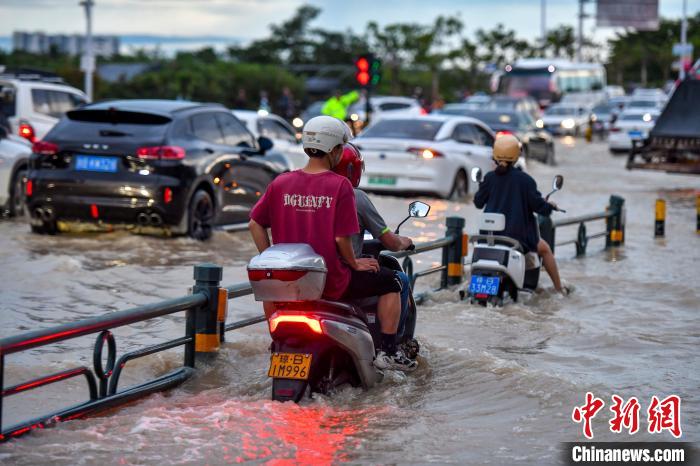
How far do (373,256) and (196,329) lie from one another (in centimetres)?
115

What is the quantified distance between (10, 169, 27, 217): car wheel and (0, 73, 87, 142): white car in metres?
3.99

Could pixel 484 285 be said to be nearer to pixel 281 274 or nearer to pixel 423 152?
pixel 281 274

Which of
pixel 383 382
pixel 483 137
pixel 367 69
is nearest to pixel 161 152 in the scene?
pixel 383 382

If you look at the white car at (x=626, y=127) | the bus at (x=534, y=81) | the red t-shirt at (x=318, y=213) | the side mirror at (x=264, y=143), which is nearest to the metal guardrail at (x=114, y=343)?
the red t-shirt at (x=318, y=213)

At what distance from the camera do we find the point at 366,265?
22.9 feet

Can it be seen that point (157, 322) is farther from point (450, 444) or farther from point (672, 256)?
point (672, 256)

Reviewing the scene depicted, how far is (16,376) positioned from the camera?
25.5ft

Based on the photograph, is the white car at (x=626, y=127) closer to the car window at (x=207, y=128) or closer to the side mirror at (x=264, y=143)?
the side mirror at (x=264, y=143)

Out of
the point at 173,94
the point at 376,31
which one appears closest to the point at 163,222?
the point at 173,94

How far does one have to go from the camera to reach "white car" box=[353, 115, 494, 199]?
19.4m

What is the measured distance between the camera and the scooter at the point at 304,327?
21.3 feet

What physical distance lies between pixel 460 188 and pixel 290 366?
1399 centimetres

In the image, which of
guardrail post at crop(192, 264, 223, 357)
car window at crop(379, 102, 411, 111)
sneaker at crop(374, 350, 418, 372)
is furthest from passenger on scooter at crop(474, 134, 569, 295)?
car window at crop(379, 102, 411, 111)

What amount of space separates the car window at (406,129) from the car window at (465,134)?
1.04 ft
